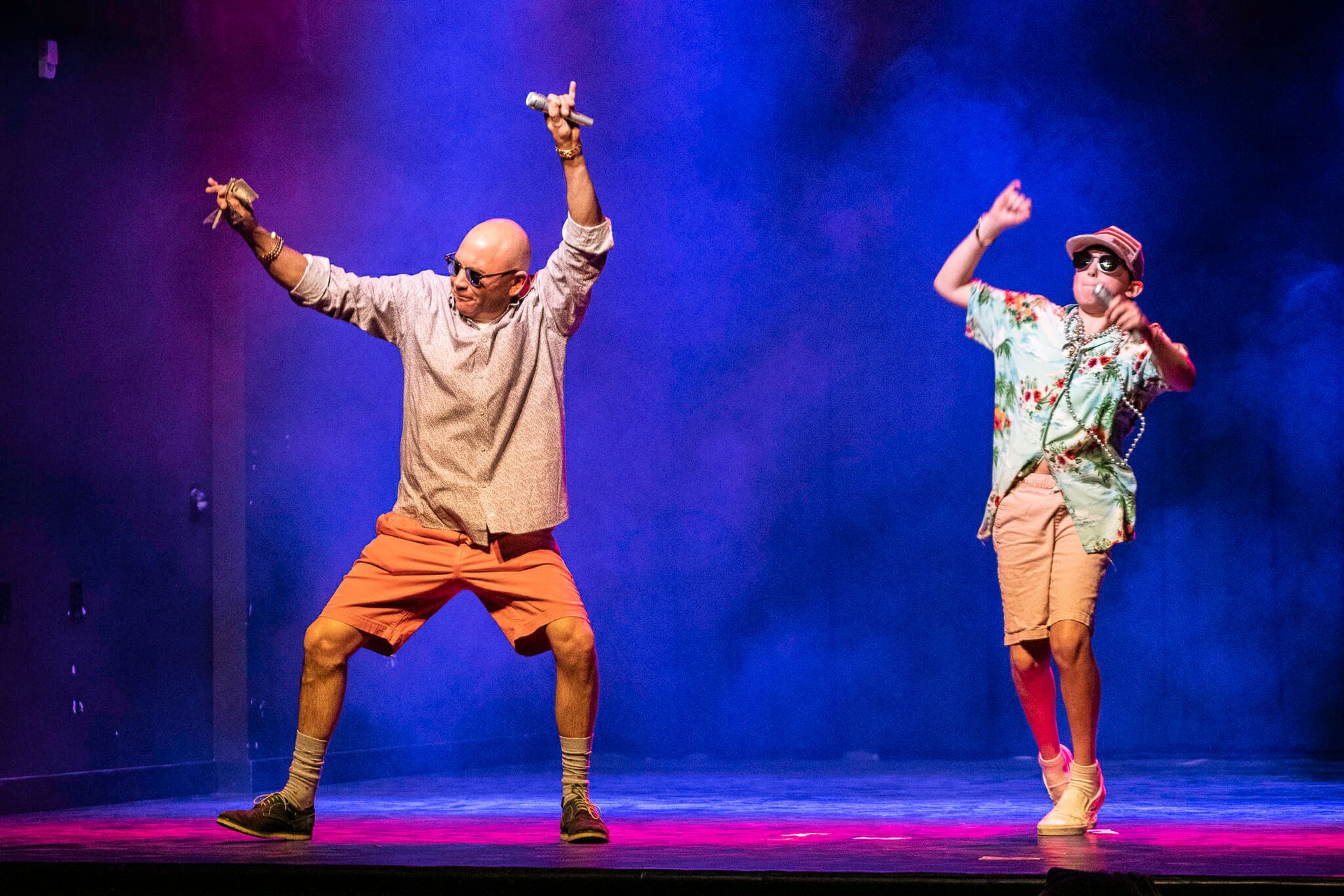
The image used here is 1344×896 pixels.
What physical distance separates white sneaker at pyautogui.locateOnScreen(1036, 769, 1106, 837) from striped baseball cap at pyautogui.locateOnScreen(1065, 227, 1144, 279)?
139cm

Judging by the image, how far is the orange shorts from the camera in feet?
12.3

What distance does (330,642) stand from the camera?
372 cm

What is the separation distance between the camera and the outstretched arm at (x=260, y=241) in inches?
146

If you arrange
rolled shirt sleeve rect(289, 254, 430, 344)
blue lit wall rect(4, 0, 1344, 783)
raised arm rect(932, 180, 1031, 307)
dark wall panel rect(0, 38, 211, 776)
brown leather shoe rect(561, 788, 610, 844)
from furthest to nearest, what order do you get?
1. blue lit wall rect(4, 0, 1344, 783)
2. dark wall panel rect(0, 38, 211, 776)
3. raised arm rect(932, 180, 1031, 307)
4. rolled shirt sleeve rect(289, 254, 430, 344)
5. brown leather shoe rect(561, 788, 610, 844)

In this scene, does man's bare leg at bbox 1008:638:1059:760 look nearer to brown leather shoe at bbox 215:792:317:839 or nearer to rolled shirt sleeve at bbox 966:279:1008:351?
rolled shirt sleeve at bbox 966:279:1008:351

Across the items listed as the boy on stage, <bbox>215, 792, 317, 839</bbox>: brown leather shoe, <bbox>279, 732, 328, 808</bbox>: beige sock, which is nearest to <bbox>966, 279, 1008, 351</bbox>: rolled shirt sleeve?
the boy on stage

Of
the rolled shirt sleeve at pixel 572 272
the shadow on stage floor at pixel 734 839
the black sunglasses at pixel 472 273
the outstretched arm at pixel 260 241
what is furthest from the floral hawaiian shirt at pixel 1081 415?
the outstretched arm at pixel 260 241

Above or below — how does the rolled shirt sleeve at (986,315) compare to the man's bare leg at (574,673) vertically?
above

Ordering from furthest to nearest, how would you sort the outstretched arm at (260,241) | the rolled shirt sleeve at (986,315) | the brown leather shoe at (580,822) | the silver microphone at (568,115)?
the rolled shirt sleeve at (986,315) < the outstretched arm at (260,241) < the silver microphone at (568,115) < the brown leather shoe at (580,822)

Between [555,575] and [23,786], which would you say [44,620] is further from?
[555,575]

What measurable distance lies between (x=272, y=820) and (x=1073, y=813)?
6.62 ft

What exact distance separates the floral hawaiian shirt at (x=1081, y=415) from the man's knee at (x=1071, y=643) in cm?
21

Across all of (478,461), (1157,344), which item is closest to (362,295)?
(478,461)

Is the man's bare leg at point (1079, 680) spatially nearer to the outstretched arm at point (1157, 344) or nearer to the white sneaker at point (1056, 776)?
the white sneaker at point (1056, 776)
